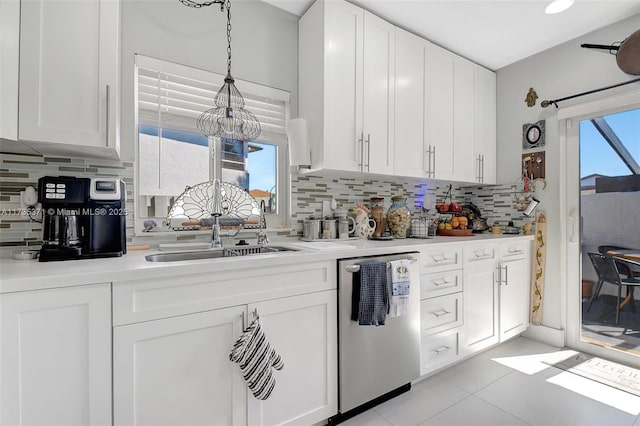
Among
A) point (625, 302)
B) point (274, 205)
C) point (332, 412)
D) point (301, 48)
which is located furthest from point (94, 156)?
point (625, 302)

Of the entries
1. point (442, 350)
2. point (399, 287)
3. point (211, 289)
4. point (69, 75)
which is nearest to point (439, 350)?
point (442, 350)

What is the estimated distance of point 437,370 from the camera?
2.05 meters

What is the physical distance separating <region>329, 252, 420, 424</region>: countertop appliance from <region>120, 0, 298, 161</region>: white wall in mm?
1352

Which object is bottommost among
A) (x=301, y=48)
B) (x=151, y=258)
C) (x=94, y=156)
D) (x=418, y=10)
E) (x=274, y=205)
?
(x=151, y=258)

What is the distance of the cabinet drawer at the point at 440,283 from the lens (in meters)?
1.90

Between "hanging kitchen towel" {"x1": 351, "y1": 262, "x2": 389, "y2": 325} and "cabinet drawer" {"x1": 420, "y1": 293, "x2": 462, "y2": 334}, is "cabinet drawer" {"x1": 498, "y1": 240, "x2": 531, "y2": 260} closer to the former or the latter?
"cabinet drawer" {"x1": 420, "y1": 293, "x2": 462, "y2": 334}

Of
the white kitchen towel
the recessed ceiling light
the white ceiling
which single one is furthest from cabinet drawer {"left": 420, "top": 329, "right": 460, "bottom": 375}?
the recessed ceiling light

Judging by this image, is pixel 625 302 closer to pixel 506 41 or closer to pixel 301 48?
pixel 506 41

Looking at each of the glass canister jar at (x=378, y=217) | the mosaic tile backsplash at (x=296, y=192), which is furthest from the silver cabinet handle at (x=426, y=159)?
the glass canister jar at (x=378, y=217)

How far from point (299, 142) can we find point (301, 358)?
130cm

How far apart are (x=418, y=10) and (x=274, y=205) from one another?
5.69ft

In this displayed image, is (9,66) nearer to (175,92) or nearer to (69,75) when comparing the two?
(69,75)

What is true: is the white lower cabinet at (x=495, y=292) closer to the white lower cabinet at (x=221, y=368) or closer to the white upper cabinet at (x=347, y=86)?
the white upper cabinet at (x=347, y=86)

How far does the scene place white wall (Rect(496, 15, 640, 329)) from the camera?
231cm
